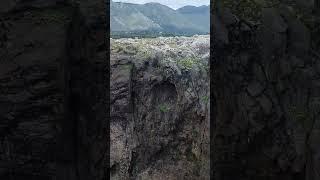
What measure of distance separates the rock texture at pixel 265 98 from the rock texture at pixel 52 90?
107cm

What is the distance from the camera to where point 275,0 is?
432 centimetres

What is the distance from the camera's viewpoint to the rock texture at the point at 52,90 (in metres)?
4.30

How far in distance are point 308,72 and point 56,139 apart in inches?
89.8

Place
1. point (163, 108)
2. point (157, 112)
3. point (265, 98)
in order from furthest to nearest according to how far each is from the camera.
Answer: point (163, 108) < point (157, 112) < point (265, 98)

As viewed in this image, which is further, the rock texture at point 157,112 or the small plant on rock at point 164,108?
the small plant on rock at point 164,108

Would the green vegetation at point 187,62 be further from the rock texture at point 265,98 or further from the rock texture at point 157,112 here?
the rock texture at point 265,98

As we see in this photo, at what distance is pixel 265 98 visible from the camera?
4344 millimetres

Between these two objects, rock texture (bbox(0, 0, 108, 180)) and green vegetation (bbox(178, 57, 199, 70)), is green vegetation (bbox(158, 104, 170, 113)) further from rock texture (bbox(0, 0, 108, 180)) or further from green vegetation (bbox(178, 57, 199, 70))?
rock texture (bbox(0, 0, 108, 180))

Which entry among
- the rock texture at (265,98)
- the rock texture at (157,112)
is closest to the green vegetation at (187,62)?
the rock texture at (157,112)

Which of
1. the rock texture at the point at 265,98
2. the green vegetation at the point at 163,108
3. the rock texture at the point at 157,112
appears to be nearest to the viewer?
the rock texture at the point at 265,98

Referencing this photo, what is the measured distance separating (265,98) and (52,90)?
188 cm

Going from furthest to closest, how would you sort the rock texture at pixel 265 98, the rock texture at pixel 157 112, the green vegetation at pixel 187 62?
the green vegetation at pixel 187 62
the rock texture at pixel 157 112
the rock texture at pixel 265 98

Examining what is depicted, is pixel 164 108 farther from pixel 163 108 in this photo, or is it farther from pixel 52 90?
pixel 52 90

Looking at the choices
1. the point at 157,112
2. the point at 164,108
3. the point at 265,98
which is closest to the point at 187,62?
the point at 164,108
